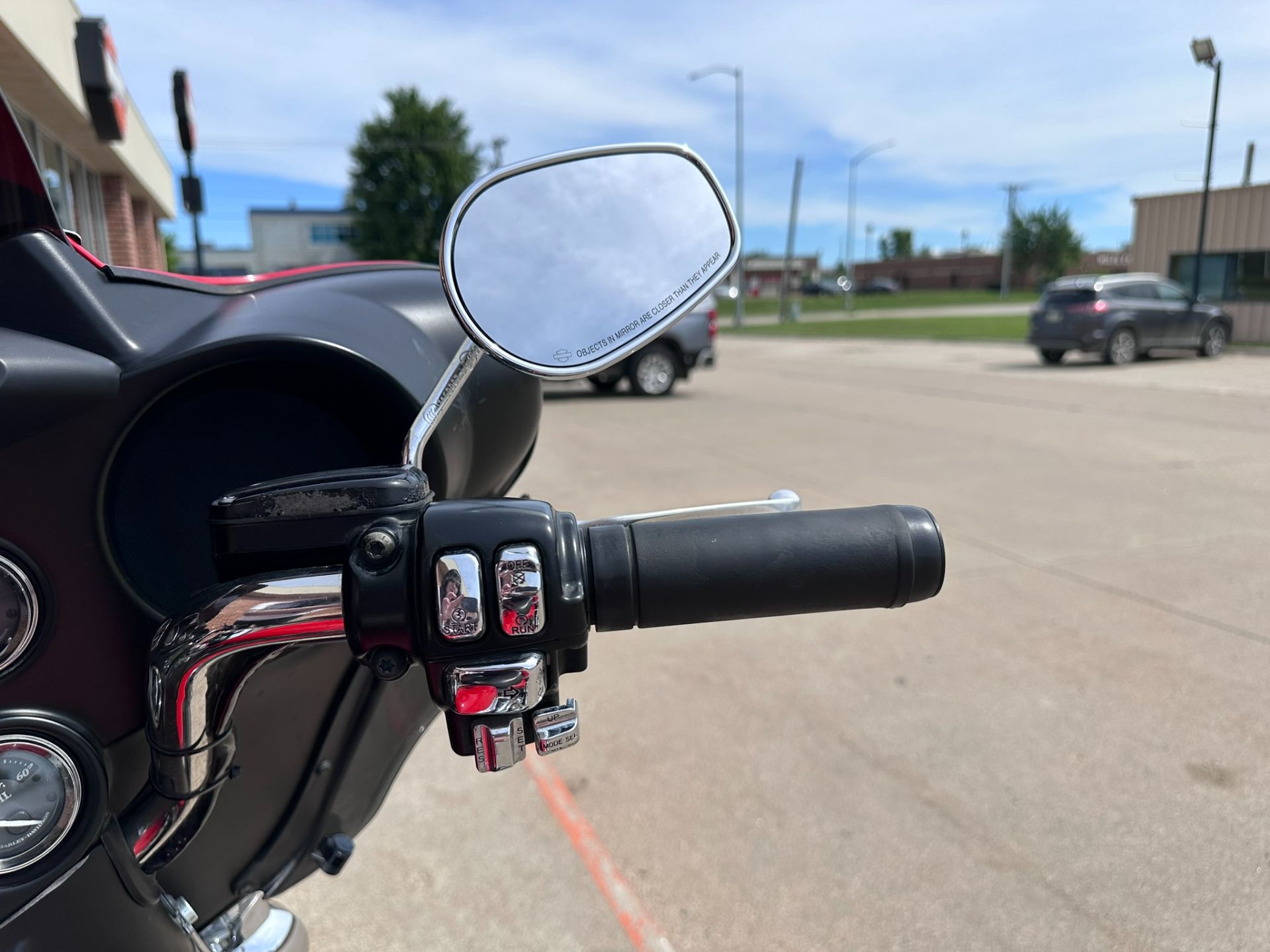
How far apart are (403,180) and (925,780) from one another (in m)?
59.3

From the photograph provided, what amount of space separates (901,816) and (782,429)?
8.04 metres

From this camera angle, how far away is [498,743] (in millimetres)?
911

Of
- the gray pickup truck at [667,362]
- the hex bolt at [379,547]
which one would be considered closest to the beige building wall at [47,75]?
the hex bolt at [379,547]

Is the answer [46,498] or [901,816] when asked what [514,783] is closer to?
[901,816]

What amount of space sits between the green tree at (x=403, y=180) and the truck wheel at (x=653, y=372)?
4418cm

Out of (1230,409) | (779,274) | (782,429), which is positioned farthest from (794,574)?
(779,274)

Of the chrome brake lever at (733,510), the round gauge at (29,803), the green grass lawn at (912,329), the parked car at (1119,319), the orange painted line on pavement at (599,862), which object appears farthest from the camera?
the green grass lawn at (912,329)

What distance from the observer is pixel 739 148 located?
3741 cm

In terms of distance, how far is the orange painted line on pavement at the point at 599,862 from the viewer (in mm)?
2461

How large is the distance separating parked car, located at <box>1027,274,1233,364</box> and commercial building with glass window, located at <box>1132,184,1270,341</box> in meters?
4.24

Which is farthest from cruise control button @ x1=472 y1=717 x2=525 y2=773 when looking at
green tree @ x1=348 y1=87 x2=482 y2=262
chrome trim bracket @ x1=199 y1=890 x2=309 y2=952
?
green tree @ x1=348 y1=87 x2=482 y2=262

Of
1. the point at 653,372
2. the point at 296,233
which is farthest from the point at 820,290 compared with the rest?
the point at 653,372

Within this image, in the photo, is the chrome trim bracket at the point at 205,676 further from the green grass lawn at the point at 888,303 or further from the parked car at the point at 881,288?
the parked car at the point at 881,288

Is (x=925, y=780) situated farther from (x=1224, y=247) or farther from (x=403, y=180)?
(x=403, y=180)
